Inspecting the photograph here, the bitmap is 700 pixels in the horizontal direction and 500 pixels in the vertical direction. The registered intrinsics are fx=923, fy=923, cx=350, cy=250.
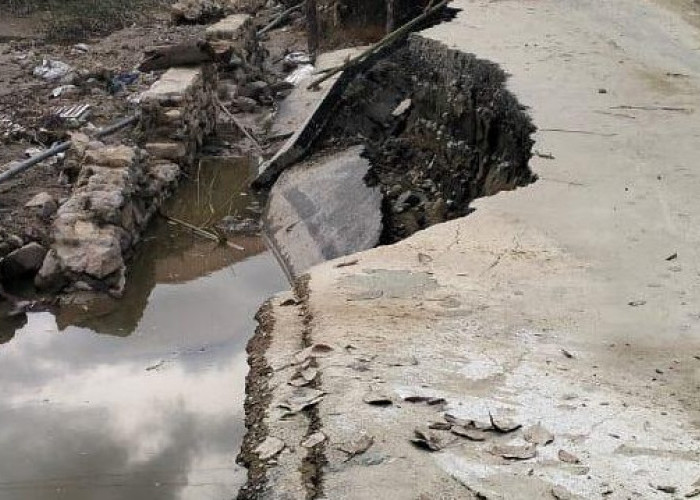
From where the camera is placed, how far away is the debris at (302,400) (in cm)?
335

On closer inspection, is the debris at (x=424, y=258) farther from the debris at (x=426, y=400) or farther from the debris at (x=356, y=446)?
the debris at (x=356, y=446)

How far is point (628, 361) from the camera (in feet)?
11.7

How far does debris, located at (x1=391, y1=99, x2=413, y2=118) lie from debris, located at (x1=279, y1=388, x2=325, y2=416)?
540cm

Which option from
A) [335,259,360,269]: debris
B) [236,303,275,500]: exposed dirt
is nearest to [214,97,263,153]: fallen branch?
[335,259,360,269]: debris

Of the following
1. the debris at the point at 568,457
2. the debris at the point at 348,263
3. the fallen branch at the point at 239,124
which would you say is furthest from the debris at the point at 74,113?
the debris at the point at 568,457

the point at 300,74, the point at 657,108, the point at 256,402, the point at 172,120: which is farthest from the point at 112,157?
the point at 300,74

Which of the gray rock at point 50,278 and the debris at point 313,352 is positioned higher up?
the debris at point 313,352

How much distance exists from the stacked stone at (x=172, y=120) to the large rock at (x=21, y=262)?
2.47 m

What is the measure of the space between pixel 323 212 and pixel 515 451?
16.1ft

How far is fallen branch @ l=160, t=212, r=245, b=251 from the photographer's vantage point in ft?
25.8

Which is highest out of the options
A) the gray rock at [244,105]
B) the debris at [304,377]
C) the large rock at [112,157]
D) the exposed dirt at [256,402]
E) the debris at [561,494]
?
the debris at [561,494]

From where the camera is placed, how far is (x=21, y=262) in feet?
22.1

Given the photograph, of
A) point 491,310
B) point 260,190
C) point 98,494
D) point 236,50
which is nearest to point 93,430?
point 98,494

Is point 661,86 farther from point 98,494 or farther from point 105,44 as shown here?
point 105,44
